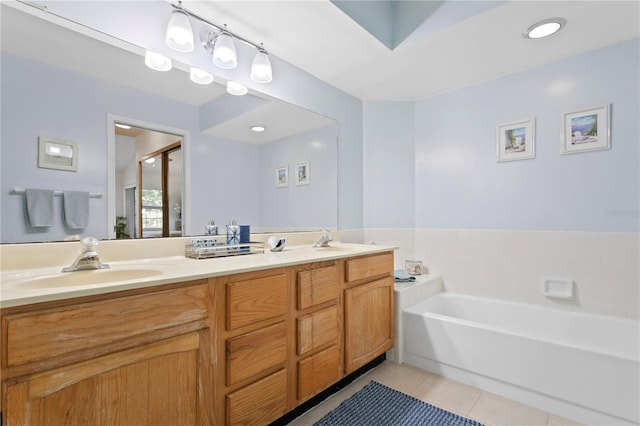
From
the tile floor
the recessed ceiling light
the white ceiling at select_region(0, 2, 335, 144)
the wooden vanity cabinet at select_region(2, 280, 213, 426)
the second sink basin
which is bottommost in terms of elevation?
the tile floor

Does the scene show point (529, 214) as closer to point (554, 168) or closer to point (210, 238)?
Result: point (554, 168)

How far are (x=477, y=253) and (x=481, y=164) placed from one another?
0.76 metres

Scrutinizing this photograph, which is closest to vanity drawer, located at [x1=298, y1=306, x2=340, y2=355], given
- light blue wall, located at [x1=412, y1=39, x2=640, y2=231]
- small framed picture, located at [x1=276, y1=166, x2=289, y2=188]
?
small framed picture, located at [x1=276, y1=166, x2=289, y2=188]

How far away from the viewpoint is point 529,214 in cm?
233

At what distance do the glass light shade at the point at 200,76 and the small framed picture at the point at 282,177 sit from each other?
0.71 metres

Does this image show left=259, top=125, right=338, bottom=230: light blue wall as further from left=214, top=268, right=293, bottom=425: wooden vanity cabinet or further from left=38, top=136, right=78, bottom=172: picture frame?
left=38, top=136, right=78, bottom=172: picture frame

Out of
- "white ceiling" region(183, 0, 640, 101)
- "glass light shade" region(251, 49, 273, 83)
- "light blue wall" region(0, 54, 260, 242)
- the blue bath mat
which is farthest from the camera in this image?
"glass light shade" region(251, 49, 273, 83)

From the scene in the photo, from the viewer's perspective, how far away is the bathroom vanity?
809 millimetres

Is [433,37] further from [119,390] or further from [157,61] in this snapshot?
[119,390]

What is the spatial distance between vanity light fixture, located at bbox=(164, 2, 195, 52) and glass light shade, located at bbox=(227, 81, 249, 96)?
316mm

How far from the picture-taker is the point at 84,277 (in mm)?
1162

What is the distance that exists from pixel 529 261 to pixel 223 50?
8.51ft

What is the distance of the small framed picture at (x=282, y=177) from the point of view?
2.15 metres

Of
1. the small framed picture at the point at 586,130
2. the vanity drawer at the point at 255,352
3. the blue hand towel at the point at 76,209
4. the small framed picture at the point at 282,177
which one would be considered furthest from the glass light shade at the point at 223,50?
the small framed picture at the point at 586,130
